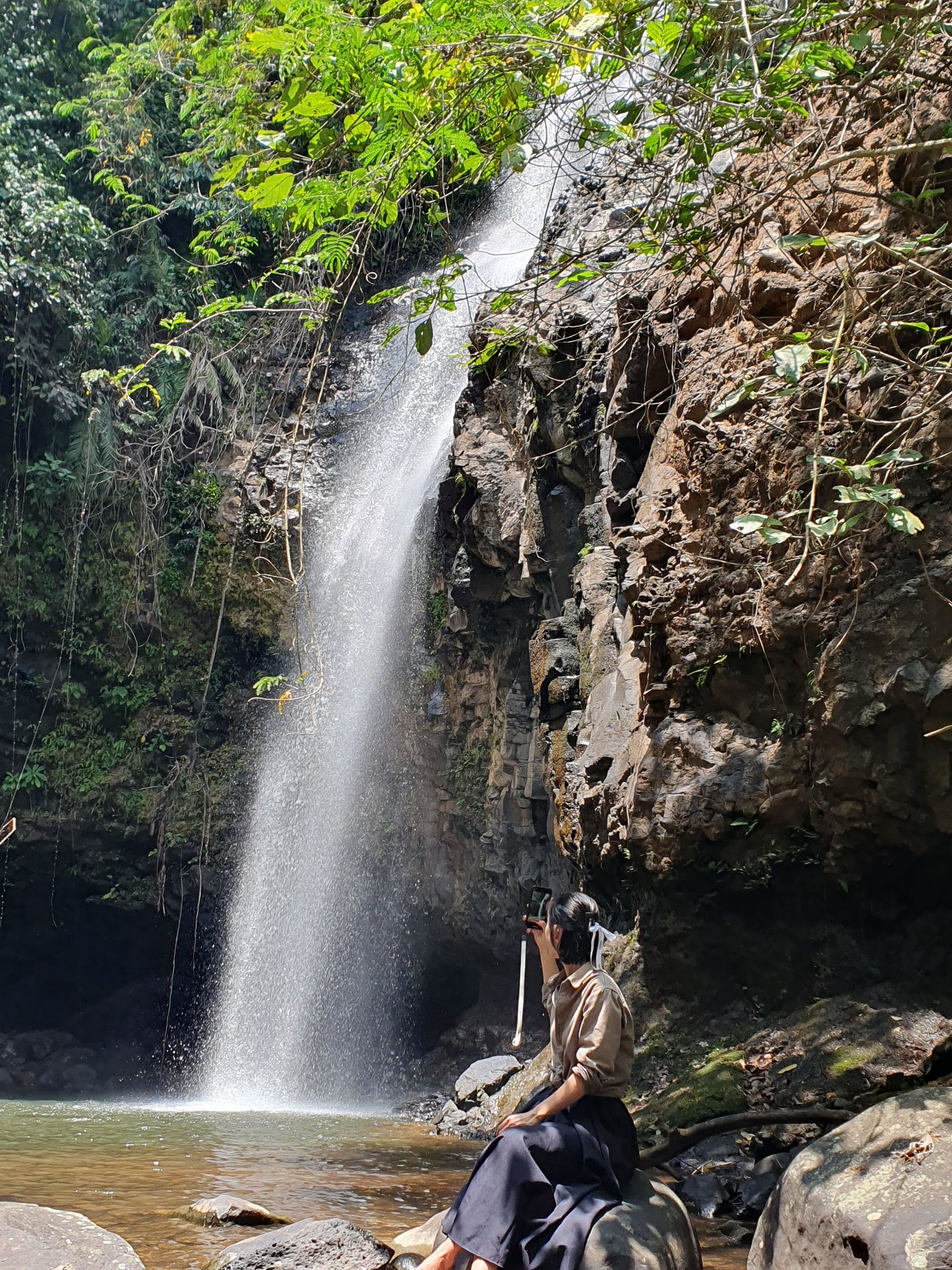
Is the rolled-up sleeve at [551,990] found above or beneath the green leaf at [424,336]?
beneath

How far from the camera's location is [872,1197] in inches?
104

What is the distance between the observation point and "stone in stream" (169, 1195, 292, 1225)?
4266 mm

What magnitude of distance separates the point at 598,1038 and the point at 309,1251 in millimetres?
1411

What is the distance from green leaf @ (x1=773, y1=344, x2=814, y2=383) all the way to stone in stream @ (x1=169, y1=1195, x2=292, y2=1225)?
4.11 metres

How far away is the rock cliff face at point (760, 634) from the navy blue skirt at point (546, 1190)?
2.27 m

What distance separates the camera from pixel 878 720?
4.86 meters

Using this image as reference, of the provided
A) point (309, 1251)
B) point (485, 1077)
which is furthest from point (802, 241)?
point (485, 1077)

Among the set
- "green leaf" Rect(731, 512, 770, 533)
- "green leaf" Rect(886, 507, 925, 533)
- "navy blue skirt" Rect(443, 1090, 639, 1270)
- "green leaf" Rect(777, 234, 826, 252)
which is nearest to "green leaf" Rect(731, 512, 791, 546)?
"green leaf" Rect(731, 512, 770, 533)

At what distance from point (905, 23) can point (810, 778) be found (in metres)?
3.64

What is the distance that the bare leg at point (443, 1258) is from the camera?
288cm

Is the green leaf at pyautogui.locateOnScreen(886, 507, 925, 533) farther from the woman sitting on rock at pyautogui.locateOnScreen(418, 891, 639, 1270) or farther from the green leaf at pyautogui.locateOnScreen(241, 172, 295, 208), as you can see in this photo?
the green leaf at pyautogui.locateOnScreen(241, 172, 295, 208)

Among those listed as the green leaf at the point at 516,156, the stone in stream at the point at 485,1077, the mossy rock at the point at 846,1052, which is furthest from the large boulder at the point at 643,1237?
the stone in stream at the point at 485,1077

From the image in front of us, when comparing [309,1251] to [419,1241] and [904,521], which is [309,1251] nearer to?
[419,1241]

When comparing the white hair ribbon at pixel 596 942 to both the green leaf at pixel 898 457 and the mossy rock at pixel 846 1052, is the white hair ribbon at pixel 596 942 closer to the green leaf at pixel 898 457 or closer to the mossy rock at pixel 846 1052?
the mossy rock at pixel 846 1052
